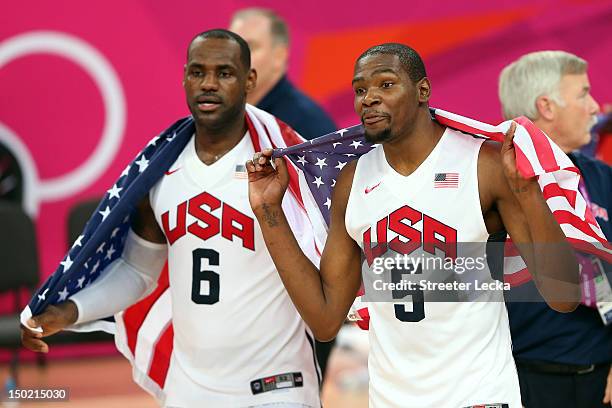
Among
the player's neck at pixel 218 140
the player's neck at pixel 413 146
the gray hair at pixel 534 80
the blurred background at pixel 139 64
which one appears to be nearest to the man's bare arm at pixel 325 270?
the player's neck at pixel 413 146

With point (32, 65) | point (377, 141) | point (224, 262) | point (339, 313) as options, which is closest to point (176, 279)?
point (224, 262)

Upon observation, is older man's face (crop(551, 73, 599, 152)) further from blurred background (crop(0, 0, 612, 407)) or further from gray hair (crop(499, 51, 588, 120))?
blurred background (crop(0, 0, 612, 407))

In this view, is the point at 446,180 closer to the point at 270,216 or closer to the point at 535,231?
the point at 535,231

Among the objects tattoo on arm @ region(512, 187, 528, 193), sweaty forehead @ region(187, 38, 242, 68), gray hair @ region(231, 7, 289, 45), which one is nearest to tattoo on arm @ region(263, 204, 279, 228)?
sweaty forehead @ region(187, 38, 242, 68)

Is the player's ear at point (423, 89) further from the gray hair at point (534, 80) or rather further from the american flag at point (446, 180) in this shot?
the gray hair at point (534, 80)

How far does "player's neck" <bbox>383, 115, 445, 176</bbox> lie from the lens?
3576 millimetres

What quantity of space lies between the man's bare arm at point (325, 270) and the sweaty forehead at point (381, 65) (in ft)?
1.31

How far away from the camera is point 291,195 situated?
4289mm

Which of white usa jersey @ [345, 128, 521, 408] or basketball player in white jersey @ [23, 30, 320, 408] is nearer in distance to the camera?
white usa jersey @ [345, 128, 521, 408]

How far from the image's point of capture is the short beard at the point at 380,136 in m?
3.47

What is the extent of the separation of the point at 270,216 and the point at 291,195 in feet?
1.72

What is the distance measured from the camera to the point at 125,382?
8.62m

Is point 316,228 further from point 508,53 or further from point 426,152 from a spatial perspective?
point 508,53

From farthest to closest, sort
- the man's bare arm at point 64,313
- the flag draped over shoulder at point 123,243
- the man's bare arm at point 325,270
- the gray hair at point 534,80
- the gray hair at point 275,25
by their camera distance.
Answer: the gray hair at point 275,25 < the gray hair at point 534,80 < the flag draped over shoulder at point 123,243 < the man's bare arm at point 64,313 < the man's bare arm at point 325,270
